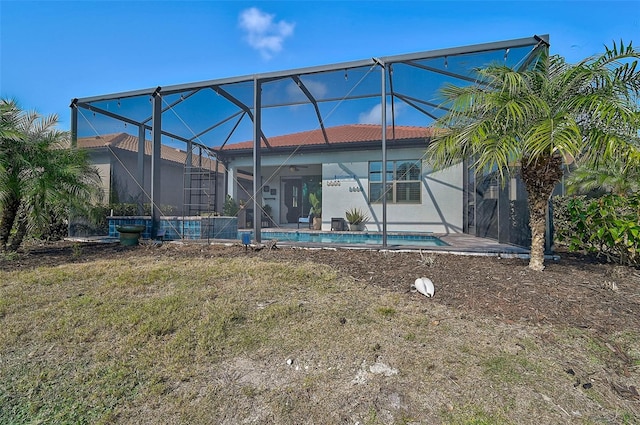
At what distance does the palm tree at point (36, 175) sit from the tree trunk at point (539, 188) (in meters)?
7.99

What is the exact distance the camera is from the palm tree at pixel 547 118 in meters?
3.80

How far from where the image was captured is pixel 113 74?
9.18 m

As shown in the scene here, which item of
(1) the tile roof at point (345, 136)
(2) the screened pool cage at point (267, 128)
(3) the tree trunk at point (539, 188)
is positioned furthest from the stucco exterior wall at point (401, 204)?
(3) the tree trunk at point (539, 188)

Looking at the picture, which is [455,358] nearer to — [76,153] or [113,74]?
[76,153]

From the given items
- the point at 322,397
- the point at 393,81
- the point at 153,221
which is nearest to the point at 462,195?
the point at 393,81

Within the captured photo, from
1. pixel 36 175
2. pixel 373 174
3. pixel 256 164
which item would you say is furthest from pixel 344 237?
pixel 36 175

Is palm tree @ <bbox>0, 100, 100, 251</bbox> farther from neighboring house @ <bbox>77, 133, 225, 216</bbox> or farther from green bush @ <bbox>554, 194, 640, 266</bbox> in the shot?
green bush @ <bbox>554, 194, 640, 266</bbox>

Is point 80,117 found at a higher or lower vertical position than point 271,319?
higher

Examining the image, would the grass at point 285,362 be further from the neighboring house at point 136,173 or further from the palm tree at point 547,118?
the neighboring house at point 136,173

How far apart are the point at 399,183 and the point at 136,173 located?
30.5ft

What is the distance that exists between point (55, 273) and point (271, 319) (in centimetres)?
388

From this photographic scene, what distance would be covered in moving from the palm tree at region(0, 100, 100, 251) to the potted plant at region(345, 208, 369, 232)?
809cm

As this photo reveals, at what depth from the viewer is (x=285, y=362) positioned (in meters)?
2.38

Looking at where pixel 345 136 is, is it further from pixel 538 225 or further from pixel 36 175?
pixel 36 175
